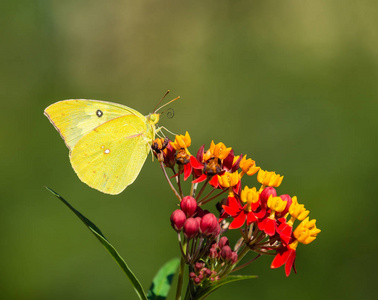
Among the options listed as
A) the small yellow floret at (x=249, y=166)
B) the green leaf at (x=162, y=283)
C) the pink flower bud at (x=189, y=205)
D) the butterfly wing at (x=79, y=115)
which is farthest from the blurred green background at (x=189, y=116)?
the pink flower bud at (x=189, y=205)

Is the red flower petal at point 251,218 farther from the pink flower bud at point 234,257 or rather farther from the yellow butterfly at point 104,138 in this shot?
the yellow butterfly at point 104,138

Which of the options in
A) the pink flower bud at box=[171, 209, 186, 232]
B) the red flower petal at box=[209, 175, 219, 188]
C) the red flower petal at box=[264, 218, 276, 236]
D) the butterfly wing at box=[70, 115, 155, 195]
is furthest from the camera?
the butterfly wing at box=[70, 115, 155, 195]

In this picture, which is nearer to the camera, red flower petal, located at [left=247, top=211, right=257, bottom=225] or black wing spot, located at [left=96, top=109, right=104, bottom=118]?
red flower petal, located at [left=247, top=211, right=257, bottom=225]

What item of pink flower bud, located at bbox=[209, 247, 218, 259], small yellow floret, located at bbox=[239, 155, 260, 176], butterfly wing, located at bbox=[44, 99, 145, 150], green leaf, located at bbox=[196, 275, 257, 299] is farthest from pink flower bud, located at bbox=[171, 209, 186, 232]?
butterfly wing, located at bbox=[44, 99, 145, 150]

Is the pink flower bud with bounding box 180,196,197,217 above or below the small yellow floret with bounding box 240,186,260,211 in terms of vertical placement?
below

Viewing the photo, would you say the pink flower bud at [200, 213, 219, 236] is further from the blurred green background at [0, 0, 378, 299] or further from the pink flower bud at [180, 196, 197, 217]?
the blurred green background at [0, 0, 378, 299]

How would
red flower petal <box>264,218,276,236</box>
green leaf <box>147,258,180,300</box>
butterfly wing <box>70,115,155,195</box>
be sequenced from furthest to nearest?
butterfly wing <box>70,115,155,195</box> < green leaf <box>147,258,180,300</box> < red flower petal <box>264,218,276,236</box>

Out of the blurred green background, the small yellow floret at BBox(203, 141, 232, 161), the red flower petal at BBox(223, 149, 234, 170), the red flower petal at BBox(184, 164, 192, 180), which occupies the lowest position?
the blurred green background
